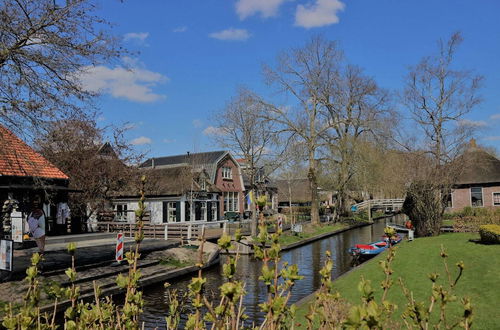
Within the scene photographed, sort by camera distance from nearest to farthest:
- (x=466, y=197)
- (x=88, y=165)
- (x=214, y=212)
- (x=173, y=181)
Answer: (x=88, y=165)
(x=173, y=181)
(x=466, y=197)
(x=214, y=212)

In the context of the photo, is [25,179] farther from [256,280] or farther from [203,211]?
[203,211]

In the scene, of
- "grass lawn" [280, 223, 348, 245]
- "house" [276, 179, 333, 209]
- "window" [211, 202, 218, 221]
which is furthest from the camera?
"house" [276, 179, 333, 209]

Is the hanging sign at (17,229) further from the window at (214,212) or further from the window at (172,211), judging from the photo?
the window at (214,212)

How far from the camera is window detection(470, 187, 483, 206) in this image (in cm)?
3956

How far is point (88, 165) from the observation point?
92.9 ft

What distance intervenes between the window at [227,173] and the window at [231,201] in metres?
1.83

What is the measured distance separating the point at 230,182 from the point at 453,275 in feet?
118

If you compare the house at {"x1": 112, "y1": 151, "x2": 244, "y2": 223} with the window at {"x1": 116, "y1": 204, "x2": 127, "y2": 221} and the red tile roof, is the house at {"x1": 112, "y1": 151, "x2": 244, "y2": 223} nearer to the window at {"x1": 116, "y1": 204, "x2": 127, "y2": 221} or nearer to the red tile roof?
the window at {"x1": 116, "y1": 204, "x2": 127, "y2": 221}

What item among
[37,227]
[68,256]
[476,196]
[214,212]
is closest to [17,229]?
[68,256]

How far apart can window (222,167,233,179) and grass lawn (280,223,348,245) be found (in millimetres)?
13276

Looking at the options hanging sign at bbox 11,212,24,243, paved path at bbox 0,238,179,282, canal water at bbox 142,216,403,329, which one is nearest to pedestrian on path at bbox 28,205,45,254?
paved path at bbox 0,238,179,282

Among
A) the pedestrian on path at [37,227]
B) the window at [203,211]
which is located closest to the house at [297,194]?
the window at [203,211]

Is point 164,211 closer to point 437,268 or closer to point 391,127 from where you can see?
point 391,127

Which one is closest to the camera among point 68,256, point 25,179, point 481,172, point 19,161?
point 68,256
